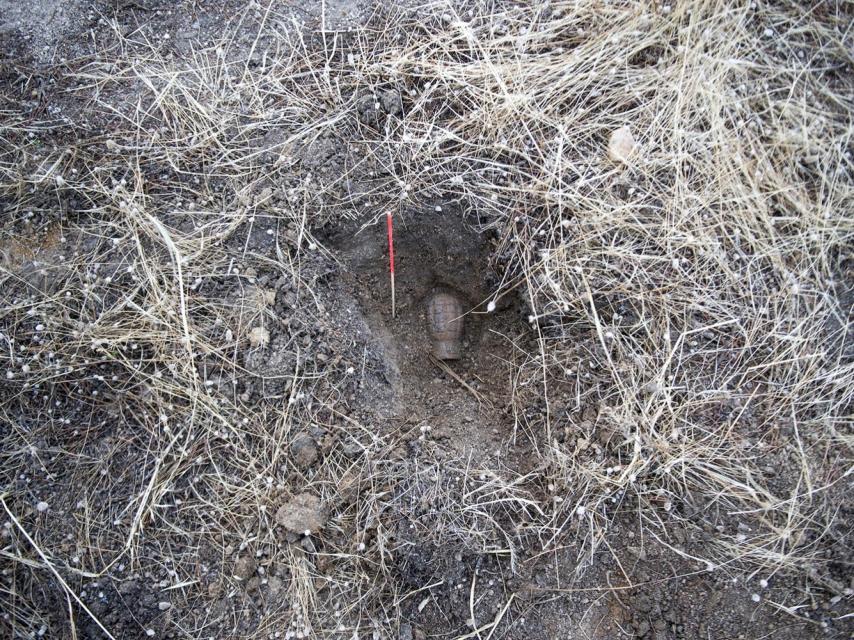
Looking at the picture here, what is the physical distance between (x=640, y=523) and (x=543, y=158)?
1.38 metres

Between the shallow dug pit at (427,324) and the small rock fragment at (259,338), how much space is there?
349 mm

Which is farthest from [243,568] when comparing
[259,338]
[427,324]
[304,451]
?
[427,324]

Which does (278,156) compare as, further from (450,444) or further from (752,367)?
(752,367)

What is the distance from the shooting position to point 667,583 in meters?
1.97

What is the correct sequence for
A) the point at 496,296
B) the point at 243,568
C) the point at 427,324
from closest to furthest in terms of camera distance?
the point at 243,568, the point at 496,296, the point at 427,324

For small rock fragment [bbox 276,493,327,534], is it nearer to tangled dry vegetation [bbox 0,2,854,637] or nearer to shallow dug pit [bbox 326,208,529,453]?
tangled dry vegetation [bbox 0,2,854,637]

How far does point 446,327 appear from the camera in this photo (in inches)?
90.6

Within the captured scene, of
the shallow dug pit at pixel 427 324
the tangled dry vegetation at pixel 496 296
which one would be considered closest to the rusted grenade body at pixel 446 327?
the shallow dug pit at pixel 427 324

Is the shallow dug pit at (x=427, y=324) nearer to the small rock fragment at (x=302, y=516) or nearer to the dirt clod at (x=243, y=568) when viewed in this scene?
the small rock fragment at (x=302, y=516)

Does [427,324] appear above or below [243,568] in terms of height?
above

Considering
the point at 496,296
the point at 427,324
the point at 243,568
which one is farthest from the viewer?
the point at 427,324

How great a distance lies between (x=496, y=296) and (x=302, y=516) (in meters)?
1.09

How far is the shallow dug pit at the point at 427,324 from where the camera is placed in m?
2.19

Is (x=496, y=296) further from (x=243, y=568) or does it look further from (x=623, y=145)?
(x=243, y=568)
